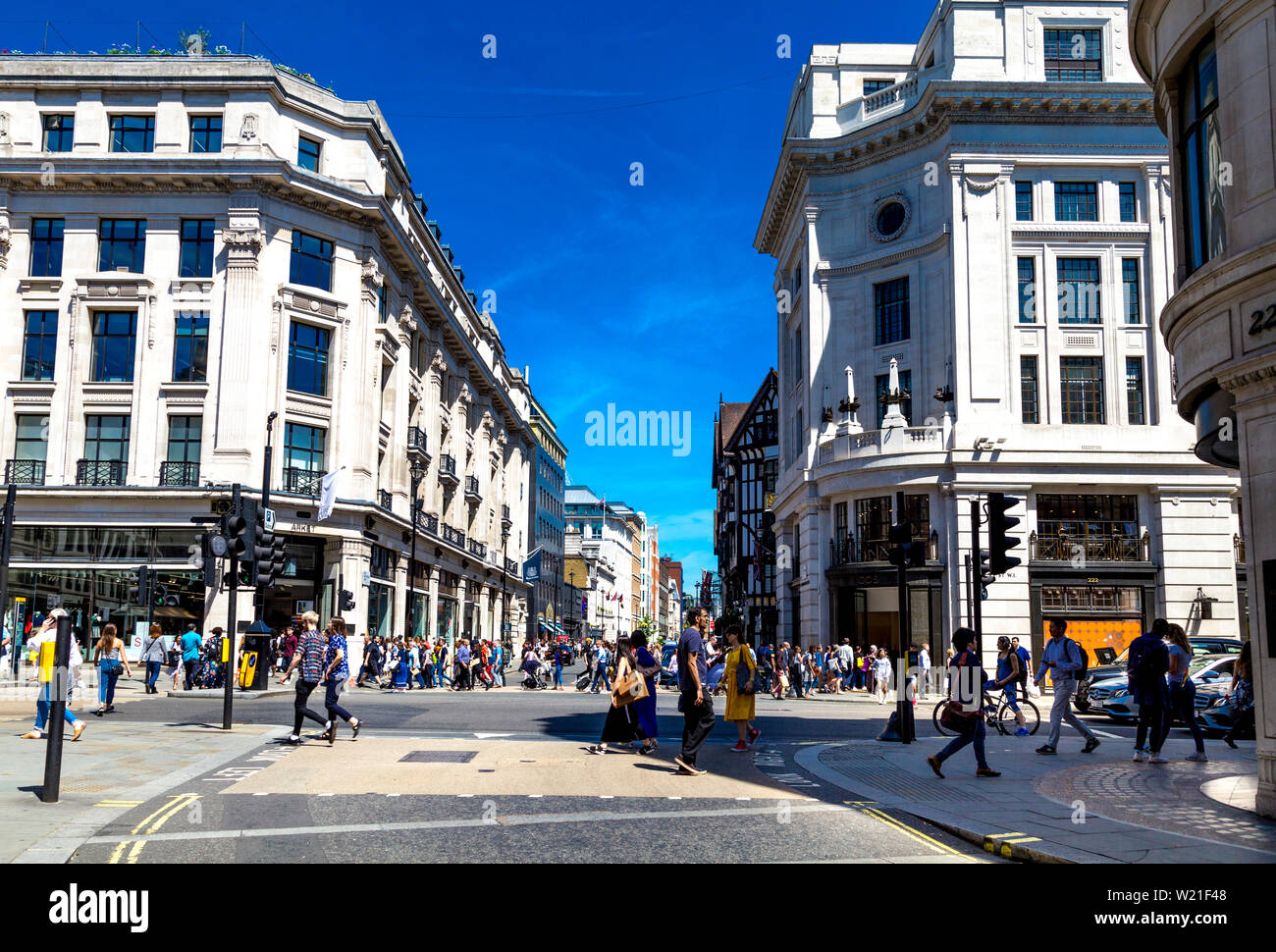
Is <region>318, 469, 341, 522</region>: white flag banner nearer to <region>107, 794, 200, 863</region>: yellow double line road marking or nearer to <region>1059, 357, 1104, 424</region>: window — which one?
<region>1059, 357, 1104, 424</region>: window

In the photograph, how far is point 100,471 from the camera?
38.3 m

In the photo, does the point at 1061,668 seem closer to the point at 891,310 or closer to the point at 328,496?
the point at 891,310

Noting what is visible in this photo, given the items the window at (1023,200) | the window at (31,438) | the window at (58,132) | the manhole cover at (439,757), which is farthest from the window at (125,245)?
the manhole cover at (439,757)

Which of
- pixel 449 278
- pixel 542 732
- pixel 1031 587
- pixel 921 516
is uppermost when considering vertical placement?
pixel 449 278

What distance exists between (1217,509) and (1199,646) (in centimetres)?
1093

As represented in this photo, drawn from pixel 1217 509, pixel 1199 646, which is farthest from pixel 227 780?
pixel 1217 509

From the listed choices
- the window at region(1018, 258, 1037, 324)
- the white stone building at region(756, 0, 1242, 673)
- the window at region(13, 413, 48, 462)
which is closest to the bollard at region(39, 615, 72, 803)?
the white stone building at region(756, 0, 1242, 673)

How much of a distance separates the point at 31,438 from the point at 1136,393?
39432mm

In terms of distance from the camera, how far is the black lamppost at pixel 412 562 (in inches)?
1800

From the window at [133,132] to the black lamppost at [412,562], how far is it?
17977 millimetres

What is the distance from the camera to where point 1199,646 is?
85.6ft

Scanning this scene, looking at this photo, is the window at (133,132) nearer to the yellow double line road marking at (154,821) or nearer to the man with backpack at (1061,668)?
the yellow double line road marking at (154,821)
